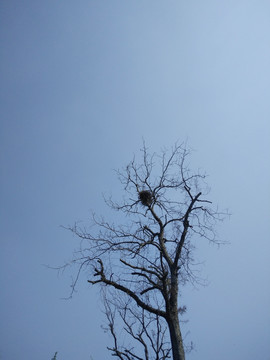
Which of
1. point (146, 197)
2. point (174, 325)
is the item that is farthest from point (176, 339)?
point (146, 197)

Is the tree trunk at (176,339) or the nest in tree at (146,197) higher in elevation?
the nest in tree at (146,197)

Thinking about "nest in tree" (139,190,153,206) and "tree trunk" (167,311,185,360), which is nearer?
"tree trunk" (167,311,185,360)

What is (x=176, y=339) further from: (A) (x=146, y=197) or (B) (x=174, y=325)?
(A) (x=146, y=197)

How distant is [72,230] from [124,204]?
2.22 metres

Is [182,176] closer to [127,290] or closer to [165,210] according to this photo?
[165,210]

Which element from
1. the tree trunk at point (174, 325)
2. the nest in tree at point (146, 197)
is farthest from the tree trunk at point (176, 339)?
the nest in tree at point (146, 197)

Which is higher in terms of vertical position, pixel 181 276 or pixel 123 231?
pixel 123 231

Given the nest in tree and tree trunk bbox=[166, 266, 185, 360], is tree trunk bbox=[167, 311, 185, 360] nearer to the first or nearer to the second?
tree trunk bbox=[166, 266, 185, 360]

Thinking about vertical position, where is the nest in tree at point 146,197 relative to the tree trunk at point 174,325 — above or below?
above

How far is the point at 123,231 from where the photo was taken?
561 centimetres

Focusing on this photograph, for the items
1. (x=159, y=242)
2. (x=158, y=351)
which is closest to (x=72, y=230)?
(x=159, y=242)

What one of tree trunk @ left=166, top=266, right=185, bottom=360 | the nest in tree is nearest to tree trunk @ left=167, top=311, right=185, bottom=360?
tree trunk @ left=166, top=266, right=185, bottom=360

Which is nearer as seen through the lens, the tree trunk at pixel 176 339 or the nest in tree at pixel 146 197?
the tree trunk at pixel 176 339

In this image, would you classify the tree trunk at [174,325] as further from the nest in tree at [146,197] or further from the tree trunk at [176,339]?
the nest in tree at [146,197]
